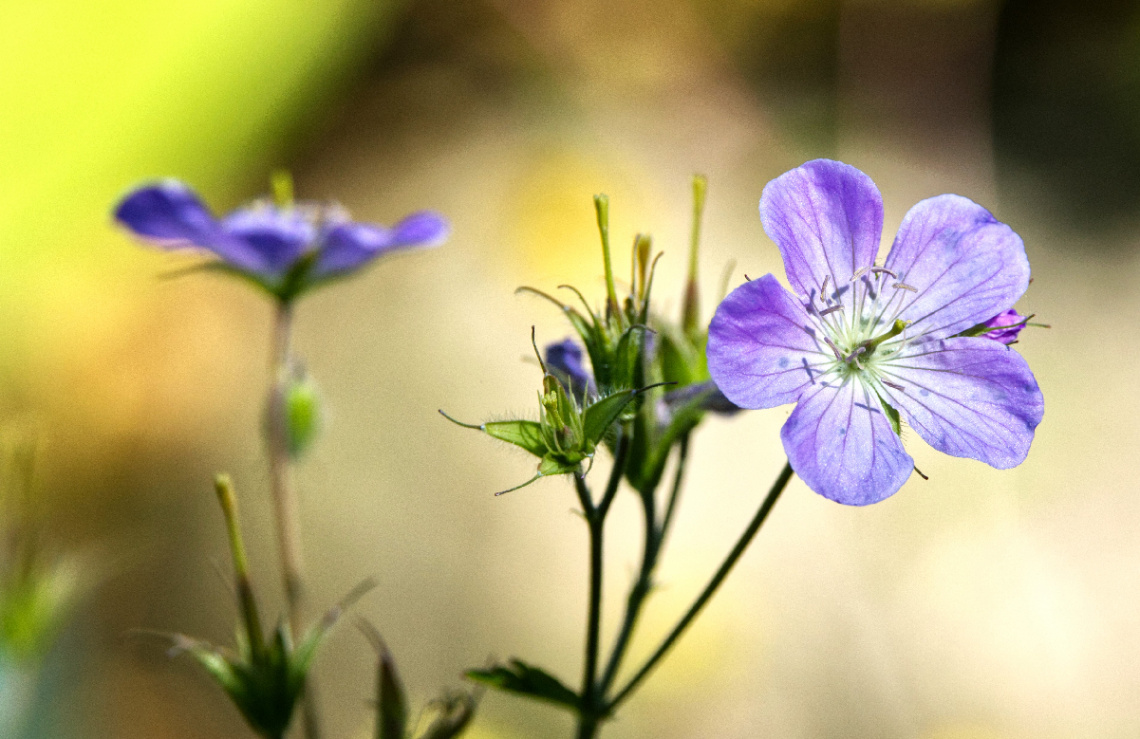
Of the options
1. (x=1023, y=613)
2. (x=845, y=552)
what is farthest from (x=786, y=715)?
(x=1023, y=613)

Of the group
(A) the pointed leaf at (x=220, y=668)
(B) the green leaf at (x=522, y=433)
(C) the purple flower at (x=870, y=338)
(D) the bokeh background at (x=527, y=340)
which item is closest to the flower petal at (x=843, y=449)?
(C) the purple flower at (x=870, y=338)

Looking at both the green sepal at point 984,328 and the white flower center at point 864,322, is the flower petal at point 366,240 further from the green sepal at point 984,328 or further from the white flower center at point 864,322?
the green sepal at point 984,328

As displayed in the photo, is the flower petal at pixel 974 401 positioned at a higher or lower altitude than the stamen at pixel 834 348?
lower

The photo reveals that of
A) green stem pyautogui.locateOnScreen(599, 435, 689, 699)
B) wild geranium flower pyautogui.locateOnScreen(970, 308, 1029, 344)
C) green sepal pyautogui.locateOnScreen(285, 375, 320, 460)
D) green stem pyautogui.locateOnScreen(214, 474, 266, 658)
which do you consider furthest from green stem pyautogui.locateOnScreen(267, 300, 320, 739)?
wild geranium flower pyautogui.locateOnScreen(970, 308, 1029, 344)

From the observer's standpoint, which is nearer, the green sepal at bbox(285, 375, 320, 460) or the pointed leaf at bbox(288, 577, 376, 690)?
the pointed leaf at bbox(288, 577, 376, 690)

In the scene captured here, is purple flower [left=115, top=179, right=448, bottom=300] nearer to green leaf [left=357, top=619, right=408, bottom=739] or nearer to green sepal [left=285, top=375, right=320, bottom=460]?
green sepal [left=285, top=375, right=320, bottom=460]

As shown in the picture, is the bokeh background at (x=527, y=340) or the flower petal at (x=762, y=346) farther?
the bokeh background at (x=527, y=340)
